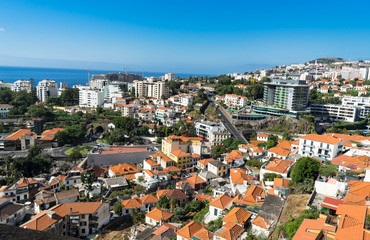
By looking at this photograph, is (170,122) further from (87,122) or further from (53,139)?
(53,139)

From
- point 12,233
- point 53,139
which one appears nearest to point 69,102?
point 53,139

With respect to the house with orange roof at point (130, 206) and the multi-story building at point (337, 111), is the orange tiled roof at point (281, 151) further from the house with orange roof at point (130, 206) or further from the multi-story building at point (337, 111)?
the multi-story building at point (337, 111)

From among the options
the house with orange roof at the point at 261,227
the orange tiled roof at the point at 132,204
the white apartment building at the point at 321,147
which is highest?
the white apartment building at the point at 321,147

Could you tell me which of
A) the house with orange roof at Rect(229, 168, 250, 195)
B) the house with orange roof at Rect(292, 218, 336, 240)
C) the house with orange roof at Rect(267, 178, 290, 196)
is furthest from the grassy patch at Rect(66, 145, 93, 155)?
the house with orange roof at Rect(292, 218, 336, 240)

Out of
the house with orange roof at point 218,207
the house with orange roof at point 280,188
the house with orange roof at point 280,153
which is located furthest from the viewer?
the house with orange roof at point 280,153

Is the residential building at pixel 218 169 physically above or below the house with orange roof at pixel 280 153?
below

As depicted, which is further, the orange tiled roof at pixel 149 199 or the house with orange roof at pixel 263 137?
the house with orange roof at pixel 263 137

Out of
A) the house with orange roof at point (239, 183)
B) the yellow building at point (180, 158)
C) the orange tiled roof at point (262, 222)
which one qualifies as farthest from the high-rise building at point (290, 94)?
the orange tiled roof at point (262, 222)

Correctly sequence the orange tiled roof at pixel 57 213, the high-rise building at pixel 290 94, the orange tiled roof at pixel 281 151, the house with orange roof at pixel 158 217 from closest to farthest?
1. the orange tiled roof at pixel 57 213
2. the house with orange roof at pixel 158 217
3. the orange tiled roof at pixel 281 151
4. the high-rise building at pixel 290 94
